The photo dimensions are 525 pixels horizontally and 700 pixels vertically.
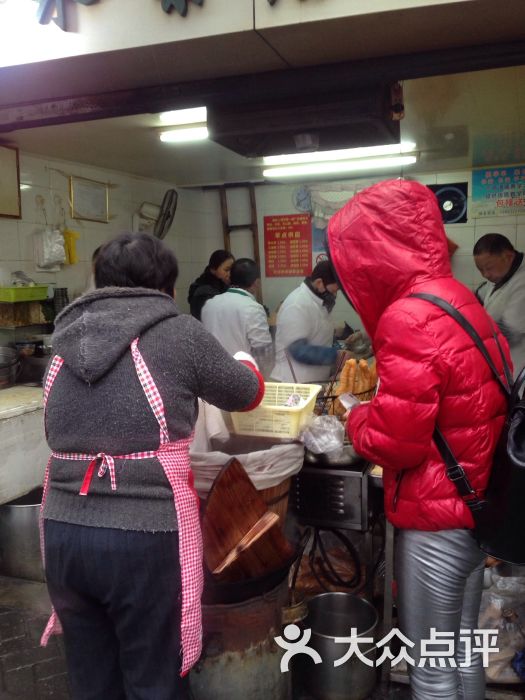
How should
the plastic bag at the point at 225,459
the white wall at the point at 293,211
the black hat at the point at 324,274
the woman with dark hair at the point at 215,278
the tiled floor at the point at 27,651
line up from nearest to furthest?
the plastic bag at the point at 225,459 < the tiled floor at the point at 27,651 < the black hat at the point at 324,274 < the woman with dark hair at the point at 215,278 < the white wall at the point at 293,211

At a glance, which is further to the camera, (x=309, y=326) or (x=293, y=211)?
(x=293, y=211)

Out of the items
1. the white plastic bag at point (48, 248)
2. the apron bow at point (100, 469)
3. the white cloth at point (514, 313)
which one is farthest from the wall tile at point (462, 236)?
the apron bow at point (100, 469)

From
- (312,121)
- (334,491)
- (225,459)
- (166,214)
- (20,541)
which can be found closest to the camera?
(225,459)

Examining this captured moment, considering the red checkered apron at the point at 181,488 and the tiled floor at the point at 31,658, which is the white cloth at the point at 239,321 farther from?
the red checkered apron at the point at 181,488

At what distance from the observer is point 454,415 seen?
6.06 ft

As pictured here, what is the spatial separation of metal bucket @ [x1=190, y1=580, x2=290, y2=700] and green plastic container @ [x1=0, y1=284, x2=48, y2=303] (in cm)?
339

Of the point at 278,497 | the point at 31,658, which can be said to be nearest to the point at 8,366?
the point at 31,658

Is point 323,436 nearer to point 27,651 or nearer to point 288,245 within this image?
point 27,651

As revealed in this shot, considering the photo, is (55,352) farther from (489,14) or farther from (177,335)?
(489,14)

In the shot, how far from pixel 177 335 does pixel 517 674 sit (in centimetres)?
226

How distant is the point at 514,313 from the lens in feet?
14.7

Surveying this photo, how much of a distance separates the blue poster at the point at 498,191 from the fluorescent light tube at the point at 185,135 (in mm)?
3390

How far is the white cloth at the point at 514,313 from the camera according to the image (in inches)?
176

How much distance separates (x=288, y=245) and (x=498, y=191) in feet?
8.11
